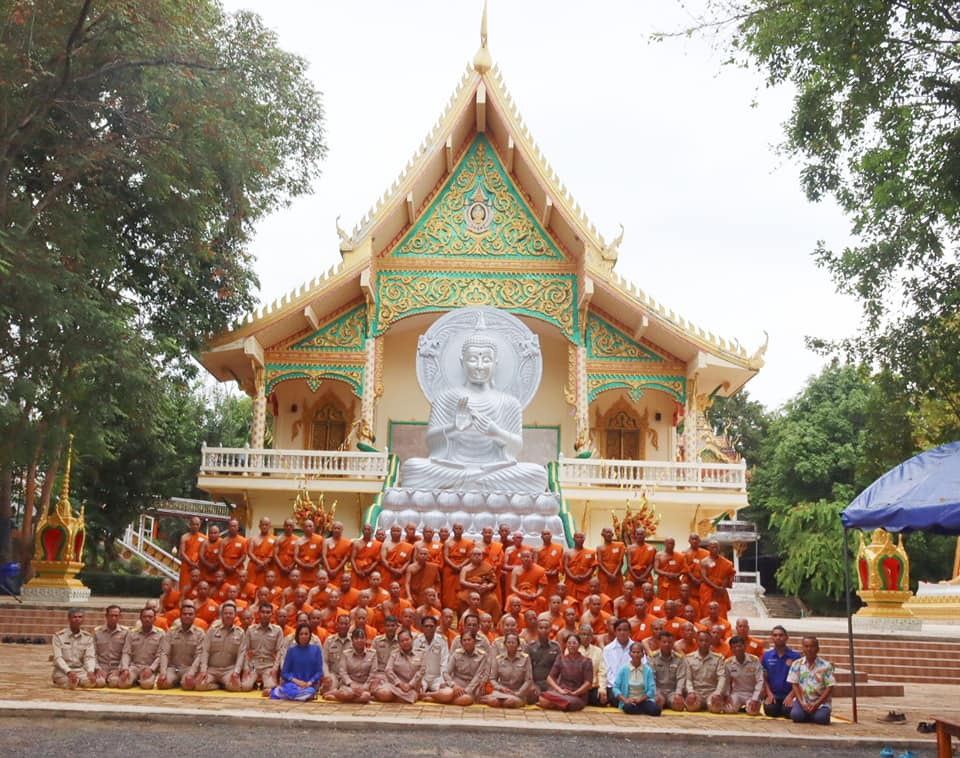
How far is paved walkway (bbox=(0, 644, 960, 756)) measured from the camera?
19.8 feet

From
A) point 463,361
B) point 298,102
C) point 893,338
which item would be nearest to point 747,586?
point 463,361

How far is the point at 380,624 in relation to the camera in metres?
8.91

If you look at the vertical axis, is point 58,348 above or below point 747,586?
above

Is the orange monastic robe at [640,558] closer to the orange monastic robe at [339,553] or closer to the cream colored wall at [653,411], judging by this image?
the orange monastic robe at [339,553]

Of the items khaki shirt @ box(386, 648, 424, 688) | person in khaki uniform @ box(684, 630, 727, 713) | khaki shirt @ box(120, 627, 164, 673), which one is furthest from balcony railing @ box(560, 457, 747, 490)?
khaki shirt @ box(120, 627, 164, 673)

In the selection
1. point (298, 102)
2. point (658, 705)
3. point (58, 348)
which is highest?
point (298, 102)

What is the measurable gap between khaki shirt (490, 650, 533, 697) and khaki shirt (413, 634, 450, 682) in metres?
0.40

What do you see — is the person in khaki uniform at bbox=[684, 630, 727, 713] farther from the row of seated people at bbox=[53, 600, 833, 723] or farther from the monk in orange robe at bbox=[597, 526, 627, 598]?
the monk in orange robe at bbox=[597, 526, 627, 598]

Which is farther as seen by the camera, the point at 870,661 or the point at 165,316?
the point at 165,316

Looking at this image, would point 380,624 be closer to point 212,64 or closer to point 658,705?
point 658,705

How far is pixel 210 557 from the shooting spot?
32.3 ft

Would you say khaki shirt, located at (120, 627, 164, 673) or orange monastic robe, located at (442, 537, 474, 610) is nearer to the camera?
khaki shirt, located at (120, 627, 164, 673)

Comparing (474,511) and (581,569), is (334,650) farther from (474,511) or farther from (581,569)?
(474,511)

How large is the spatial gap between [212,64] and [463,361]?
18.8 feet
